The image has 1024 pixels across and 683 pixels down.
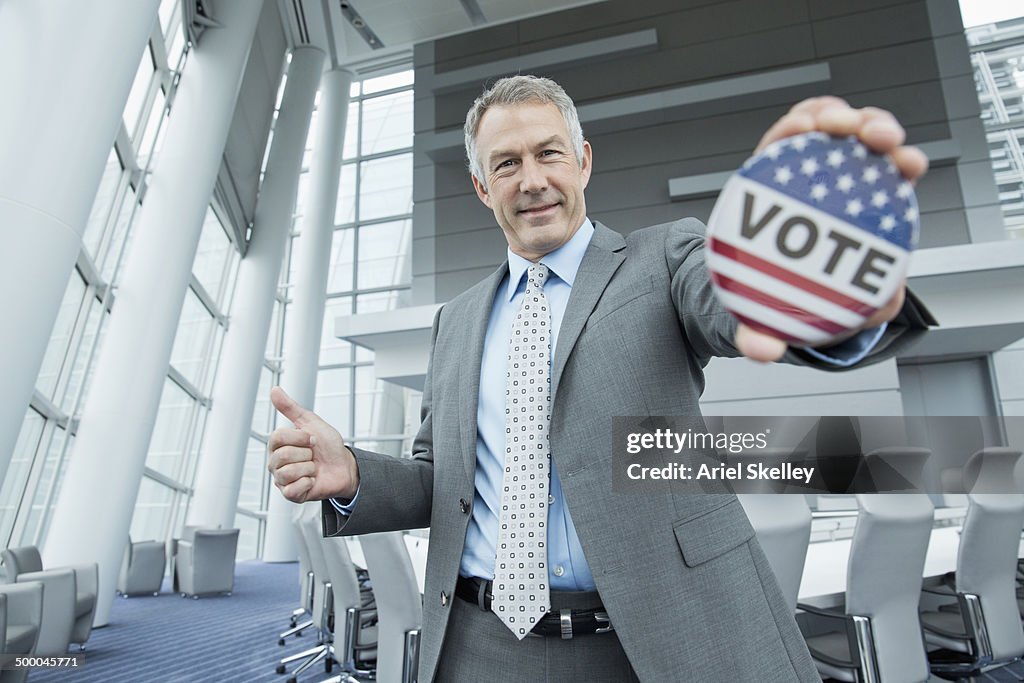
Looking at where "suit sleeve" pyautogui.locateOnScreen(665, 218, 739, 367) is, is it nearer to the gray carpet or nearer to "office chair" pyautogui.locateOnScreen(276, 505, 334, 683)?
"office chair" pyautogui.locateOnScreen(276, 505, 334, 683)

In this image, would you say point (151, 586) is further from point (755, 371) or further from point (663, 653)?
point (663, 653)

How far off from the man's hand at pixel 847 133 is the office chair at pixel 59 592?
424 centimetres

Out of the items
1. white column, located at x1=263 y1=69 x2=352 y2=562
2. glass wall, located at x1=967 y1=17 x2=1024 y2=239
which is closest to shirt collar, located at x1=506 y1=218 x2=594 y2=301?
glass wall, located at x1=967 y1=17 x2=1024 y2=239

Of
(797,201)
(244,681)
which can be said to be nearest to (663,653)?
(797,201)

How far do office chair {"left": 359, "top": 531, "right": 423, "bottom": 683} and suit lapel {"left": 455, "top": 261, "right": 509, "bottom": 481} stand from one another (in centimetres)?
151

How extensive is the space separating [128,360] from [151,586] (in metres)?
2.98

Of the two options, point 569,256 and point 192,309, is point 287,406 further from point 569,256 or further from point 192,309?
point 192,309

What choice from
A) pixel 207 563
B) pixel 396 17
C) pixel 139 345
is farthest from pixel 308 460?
pixel 396 17

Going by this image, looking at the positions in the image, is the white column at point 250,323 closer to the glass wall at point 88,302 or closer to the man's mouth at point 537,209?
the glass wall at point 88,302

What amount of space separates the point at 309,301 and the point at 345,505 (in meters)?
10.4

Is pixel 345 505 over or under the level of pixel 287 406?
under

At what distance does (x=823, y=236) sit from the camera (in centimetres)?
51

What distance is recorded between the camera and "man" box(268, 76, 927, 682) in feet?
2.80

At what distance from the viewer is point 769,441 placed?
133 cm
